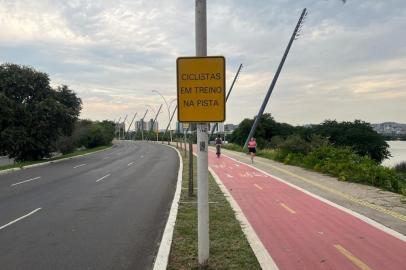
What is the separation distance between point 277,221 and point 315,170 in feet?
39.8

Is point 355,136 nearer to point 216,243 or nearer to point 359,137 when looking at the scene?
point 359,137

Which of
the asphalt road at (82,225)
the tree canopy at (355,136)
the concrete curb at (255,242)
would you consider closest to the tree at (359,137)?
the tree canopy at (355,136)

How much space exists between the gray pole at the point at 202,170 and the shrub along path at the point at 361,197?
432 centimetres

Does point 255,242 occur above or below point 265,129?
Answer: below

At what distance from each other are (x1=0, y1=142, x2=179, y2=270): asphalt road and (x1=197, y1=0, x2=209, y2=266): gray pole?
38.5 inches

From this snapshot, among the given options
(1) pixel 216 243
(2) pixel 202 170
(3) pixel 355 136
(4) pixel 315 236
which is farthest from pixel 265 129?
(2) pixel 202 170

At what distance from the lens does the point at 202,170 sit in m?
6.34

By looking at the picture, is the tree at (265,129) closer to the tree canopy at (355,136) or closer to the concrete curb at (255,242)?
the tree canopy at (355,136)

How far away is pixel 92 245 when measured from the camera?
26.7ft

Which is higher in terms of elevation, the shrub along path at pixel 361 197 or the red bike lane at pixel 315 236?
the shrub along path at pixel 361 197

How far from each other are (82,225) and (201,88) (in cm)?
514

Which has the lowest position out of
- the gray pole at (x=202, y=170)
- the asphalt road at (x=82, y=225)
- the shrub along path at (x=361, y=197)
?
the asphalt road at (x=82, y=225)

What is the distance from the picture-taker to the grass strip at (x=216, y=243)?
666 cm

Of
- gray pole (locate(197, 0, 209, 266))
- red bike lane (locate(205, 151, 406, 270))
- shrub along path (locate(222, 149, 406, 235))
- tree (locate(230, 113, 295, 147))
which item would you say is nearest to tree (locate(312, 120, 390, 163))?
tree (locate(230, 113, 295, 147))
